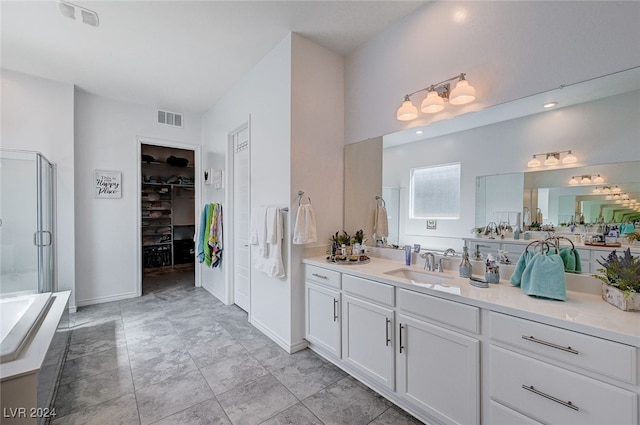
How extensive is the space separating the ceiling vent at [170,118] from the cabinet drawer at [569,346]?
4.92m

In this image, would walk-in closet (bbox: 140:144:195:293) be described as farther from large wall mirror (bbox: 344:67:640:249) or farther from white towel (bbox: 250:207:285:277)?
large wall mirror (bbox: 344:67:640:249)

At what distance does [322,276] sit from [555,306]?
5.10 ft

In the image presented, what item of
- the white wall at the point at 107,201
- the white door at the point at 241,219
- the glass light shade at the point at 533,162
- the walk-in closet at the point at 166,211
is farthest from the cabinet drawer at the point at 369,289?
the walk-in closet at the point at 166,211

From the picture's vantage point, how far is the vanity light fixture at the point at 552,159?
1.61 m

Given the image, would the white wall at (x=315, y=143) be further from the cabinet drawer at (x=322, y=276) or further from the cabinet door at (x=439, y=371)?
the cabinet door at (x=439, y=371)

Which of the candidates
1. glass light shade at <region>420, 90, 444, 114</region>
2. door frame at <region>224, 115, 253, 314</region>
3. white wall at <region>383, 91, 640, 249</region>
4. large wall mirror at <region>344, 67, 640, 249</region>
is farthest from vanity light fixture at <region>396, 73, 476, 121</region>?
door frame at <region>224, 115, 253, 314</region>

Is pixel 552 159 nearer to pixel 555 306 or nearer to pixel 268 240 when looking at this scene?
pixel 555 306

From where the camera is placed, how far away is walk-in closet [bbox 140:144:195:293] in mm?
5840

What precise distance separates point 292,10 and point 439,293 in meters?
2.44

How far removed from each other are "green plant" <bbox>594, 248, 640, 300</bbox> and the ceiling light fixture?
394cm

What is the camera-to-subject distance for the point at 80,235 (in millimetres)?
3764

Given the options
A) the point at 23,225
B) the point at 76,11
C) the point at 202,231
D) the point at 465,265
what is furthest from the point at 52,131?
the point at 465,265

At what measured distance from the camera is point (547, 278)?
4.50 ft

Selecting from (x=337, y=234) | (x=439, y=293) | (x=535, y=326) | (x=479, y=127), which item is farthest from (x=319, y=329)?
(x=479, y=127)
